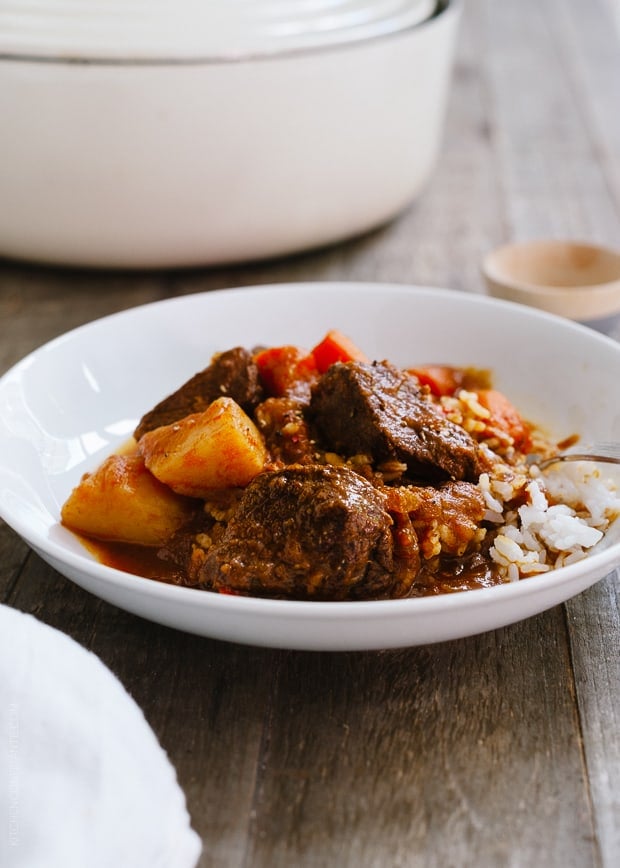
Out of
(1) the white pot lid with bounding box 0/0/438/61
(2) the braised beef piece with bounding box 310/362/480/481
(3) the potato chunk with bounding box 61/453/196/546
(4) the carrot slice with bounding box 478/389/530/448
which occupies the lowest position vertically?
(4) the carrot slice with bounding box 478/389/530/448

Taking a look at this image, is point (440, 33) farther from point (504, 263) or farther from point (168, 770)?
point (168, 770)

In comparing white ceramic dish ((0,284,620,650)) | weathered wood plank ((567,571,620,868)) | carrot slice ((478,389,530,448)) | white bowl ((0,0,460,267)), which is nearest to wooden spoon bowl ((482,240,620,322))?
white ceramic dish ((0,284,620,650))

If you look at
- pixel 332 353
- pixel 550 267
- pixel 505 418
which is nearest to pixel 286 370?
pixel 332 353

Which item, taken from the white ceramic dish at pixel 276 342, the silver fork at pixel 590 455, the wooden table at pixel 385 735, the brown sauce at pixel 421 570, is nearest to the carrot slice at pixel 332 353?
the white ceramic dish at pixel 276 342

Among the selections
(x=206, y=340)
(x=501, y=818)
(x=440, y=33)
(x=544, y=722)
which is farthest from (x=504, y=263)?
(x=501, y=818)

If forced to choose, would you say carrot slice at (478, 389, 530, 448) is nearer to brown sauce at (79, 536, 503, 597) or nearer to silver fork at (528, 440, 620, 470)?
silver fork at (528, 440, 620, 470)

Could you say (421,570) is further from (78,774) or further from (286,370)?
(78,774)

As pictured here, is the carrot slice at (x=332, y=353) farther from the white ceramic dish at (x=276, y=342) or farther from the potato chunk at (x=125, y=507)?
the potato chunk at (x=125, y=507)
